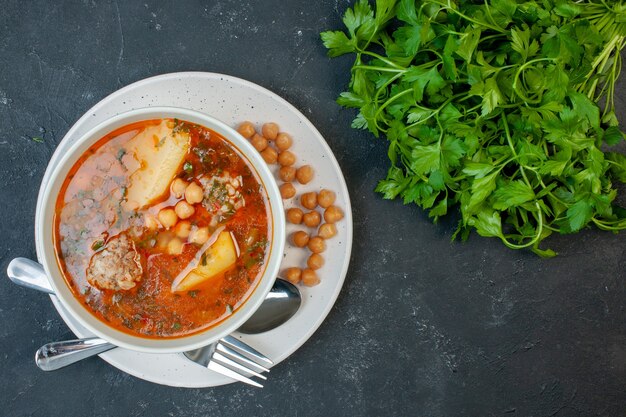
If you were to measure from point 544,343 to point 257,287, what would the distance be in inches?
48.1

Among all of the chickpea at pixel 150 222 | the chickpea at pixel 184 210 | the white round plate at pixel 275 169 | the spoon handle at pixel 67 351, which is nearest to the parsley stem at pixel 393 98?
the white round plate at pixel 275 169

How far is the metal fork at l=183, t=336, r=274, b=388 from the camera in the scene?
2059 mm

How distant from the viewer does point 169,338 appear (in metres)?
1.87

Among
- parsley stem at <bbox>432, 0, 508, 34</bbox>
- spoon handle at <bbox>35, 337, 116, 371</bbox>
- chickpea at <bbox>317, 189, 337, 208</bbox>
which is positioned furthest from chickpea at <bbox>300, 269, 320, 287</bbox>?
parsley stem at <bbox>432, 0, 508, 34</bbox>

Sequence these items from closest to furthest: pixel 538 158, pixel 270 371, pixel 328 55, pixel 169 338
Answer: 1. pixel 169 338
2. pixel 538 158
3. pixel 328 55
4. pixel 270 371

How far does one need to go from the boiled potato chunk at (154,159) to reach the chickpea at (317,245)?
536 millimetres

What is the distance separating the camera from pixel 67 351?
207 centimetres

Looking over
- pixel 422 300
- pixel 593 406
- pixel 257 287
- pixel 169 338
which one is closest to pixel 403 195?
pixel 422 300

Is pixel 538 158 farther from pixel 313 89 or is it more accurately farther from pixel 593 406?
pixel 593 406

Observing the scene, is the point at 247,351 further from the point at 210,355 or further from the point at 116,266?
the point at 116,266

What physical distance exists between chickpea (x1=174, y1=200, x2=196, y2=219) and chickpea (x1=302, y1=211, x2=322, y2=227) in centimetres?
44

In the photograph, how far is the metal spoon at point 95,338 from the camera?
2041mm

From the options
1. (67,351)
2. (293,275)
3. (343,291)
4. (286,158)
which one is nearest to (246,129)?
(286,158)

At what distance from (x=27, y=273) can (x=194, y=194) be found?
0.68m
